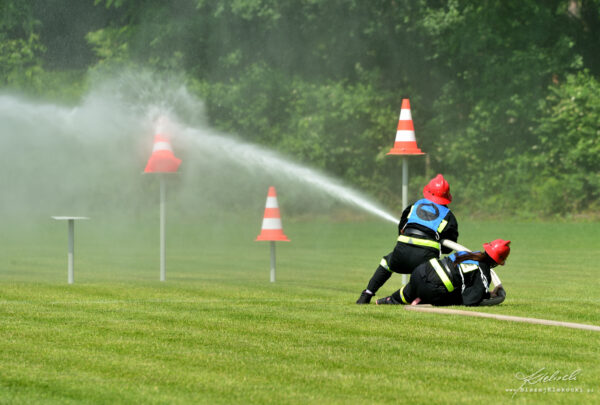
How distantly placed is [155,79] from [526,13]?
530 inches

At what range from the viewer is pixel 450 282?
10.6m

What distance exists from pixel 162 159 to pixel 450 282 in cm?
558

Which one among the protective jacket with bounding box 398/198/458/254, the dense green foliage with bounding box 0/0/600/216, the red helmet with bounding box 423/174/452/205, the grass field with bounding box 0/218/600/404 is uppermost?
the dense green foliage with bounding box 0/0/600/216

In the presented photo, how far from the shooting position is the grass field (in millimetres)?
6379

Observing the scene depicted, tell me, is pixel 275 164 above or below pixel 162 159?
above

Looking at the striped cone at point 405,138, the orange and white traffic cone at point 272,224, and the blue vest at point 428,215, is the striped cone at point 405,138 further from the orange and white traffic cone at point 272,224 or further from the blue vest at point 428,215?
the orange and white traffic cone at point 272,224

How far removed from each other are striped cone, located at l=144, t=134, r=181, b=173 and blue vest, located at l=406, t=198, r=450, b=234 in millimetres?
4770

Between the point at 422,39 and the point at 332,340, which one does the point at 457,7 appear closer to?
the point at 422,39

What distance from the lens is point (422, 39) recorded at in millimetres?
39719

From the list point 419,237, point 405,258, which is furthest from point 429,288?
point 419,237

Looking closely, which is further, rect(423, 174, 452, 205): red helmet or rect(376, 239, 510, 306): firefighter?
rect(423, 174, 452, 205): red helmet

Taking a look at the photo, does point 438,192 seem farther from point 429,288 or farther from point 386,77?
point 386,77

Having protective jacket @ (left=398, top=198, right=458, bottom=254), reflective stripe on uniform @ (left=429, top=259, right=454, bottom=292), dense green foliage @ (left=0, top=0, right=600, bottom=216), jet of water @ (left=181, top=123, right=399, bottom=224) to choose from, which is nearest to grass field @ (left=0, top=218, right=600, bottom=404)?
reflective stripe on uniform @ (left=429, top=259, right=454, bottom=292)

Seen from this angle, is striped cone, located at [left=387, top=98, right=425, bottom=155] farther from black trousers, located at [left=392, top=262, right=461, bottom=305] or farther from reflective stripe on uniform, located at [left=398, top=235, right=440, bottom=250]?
black trousers, located at [left=392, top=262, right=461, bottom=305]
